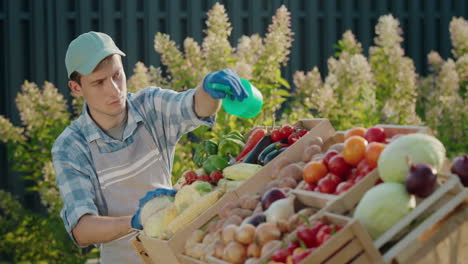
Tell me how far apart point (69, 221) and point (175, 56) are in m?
2.67

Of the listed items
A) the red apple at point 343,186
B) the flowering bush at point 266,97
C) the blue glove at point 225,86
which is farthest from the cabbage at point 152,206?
the flowering bush at point 266,97

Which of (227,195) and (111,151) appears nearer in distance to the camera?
(227,195)

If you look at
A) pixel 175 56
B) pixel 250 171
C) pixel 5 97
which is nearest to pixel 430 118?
pixel 175 56

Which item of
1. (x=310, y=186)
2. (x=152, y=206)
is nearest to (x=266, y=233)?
(x=310, y=186)

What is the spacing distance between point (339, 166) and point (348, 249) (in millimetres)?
489

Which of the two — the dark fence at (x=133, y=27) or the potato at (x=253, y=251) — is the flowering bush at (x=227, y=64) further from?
the potato at (x=253, y=251)

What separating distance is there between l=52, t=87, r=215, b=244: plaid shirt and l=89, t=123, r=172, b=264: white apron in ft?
0.11

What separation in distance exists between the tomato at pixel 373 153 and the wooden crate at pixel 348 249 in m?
0.36

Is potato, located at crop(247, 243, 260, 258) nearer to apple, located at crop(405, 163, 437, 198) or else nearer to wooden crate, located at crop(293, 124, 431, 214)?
wooden crate, located at crop(293, 124, 431, 214)

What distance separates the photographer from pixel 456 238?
1.82m

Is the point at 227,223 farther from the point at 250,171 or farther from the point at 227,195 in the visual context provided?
the point at 250,171

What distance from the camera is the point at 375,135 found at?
2297 millimetres

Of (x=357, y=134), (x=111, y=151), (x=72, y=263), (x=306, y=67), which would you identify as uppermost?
(x=357, y=134)

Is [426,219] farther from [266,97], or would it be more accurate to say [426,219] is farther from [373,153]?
[266,97]
